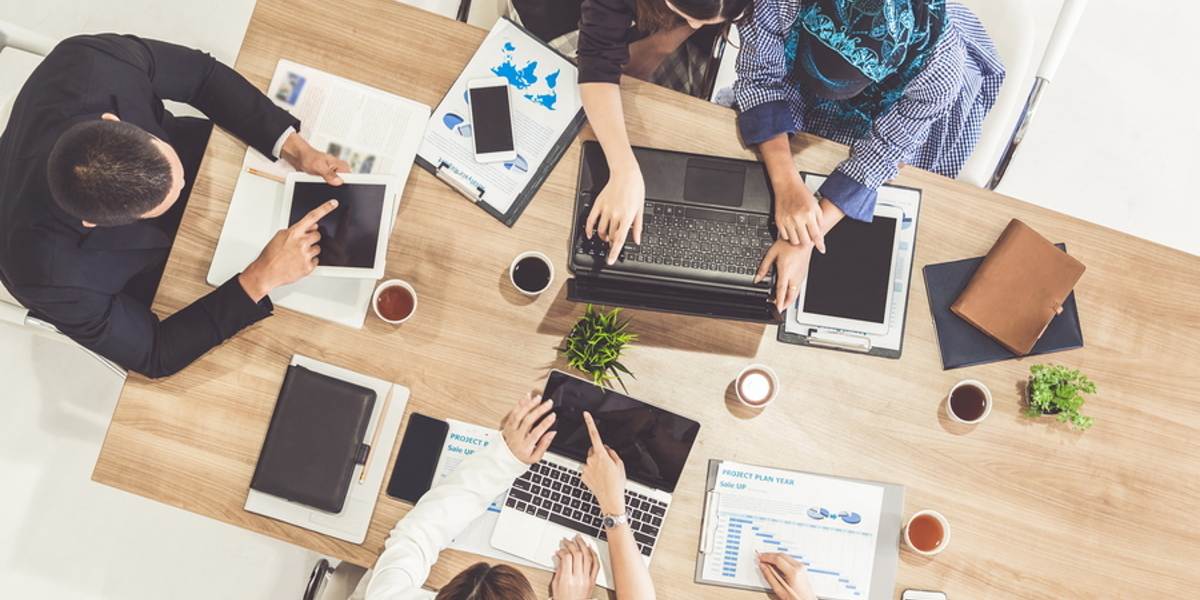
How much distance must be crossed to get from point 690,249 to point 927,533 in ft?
2.39

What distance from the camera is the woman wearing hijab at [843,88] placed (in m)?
1.37

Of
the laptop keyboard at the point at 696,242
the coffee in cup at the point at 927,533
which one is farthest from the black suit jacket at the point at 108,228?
the coffee in cup at the point at 927,533

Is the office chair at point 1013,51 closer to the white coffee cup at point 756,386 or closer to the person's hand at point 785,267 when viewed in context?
the person's hand at point 785,267

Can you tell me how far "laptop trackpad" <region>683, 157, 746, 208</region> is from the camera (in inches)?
61.2

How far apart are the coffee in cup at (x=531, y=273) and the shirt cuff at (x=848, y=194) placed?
57cm

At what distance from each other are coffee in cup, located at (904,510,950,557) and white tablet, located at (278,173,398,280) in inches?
45.2

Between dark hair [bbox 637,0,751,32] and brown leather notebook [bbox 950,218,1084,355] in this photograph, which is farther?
brown leather notebook [bbox 950,218,1084,355]

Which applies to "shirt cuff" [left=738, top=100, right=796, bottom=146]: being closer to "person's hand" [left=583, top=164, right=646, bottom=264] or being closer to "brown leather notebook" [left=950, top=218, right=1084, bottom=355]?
"person's hand" [left=583, top=164, right=646, bottom=264]

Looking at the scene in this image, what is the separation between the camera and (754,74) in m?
1.58

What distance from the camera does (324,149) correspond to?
1.60 meters

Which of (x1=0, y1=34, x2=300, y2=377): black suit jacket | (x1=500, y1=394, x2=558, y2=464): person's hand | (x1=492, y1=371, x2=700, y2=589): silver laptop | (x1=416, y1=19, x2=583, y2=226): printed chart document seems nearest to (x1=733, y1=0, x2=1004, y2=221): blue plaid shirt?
(x1=416, y1=19, x2=583, y2=226): printed chart document

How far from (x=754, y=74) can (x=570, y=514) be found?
0.94 metres

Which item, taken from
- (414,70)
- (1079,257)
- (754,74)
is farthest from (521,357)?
(1079,257)

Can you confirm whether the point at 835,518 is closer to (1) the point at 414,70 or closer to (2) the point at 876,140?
(2) the point at 876,140
